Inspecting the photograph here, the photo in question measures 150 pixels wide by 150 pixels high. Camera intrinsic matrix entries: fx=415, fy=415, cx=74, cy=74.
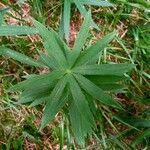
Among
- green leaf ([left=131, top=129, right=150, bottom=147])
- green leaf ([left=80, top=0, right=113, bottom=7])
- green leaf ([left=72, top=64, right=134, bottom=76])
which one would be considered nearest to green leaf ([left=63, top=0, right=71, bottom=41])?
green leaf ([left=80, top=0, right=113, bottom=7])

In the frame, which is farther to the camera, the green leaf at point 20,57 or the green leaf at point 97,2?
the green leaf at point 97,2

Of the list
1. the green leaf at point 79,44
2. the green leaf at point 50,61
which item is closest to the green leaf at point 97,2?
the green leaf at point 79,44

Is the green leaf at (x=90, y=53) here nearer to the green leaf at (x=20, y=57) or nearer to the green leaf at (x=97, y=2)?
the green leaf at (x=20, y=57)

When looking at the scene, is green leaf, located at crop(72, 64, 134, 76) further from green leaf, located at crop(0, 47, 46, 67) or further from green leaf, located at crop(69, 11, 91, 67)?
green leaf, located at crop(0, 47, 46, 67)

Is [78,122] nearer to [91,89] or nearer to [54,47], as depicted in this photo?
[91,89]

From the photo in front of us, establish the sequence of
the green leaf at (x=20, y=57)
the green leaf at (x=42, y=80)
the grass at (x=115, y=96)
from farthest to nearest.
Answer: the grass at (x=115, y=96), the green leaf at (x=20, y=57), the green leaf at (x=42, y=80)
